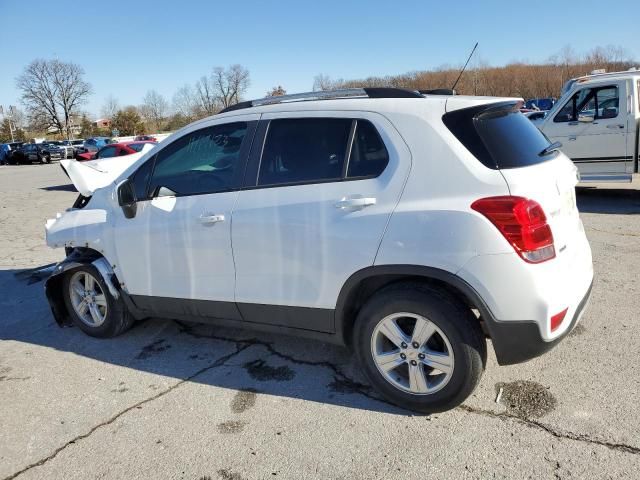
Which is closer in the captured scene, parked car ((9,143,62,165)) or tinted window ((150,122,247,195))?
tinted window ((150,122,247,195))

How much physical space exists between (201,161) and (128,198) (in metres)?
0.64

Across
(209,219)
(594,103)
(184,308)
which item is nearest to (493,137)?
(209,219)

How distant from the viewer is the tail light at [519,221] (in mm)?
2521

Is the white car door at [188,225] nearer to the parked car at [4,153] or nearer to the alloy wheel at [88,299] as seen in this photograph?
the alloy wheel at [88,299]

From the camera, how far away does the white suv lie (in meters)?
2.60

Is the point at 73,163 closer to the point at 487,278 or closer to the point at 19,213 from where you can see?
the point at 487,278

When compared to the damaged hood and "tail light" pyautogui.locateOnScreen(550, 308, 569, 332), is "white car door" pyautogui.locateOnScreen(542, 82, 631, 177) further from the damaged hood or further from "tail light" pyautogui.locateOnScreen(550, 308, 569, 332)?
the damaged hood

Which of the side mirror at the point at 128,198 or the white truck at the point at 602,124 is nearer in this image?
the side mirror at the point at 128,198

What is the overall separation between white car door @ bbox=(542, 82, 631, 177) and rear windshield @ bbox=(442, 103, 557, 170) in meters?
6.71

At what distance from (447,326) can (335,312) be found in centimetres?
70

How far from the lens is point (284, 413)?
3066mm

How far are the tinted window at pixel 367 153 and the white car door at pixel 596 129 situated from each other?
24.2 ft

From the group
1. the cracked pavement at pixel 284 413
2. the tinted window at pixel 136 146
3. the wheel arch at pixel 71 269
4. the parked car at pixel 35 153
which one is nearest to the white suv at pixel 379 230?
the cracked pavement at pixel 284 413

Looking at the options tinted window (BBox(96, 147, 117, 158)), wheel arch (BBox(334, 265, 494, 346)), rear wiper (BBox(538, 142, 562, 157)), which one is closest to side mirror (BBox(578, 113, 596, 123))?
rear wiper (BBox(538, 142, 562, 157))
